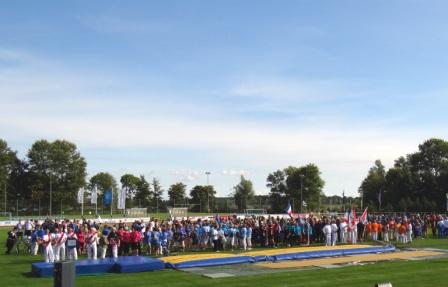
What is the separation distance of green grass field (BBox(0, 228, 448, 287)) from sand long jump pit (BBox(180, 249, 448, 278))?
2.53 ft

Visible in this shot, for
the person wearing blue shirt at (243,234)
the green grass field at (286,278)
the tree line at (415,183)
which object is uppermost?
the tree line at (415,183)

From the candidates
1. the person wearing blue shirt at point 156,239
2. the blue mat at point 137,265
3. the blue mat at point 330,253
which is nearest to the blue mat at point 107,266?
the blue mat at point 137,265

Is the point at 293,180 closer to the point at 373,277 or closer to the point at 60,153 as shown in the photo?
the point at 60,153

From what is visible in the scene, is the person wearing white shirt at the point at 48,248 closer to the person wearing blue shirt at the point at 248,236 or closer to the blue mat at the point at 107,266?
the blue mat at the point at 107,266

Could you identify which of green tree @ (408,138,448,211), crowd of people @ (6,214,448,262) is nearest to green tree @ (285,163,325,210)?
green tree @ (408,138,448,211)

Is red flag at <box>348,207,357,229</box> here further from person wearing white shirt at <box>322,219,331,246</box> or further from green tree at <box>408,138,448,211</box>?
green tree at <box>408,138,448,211</box>

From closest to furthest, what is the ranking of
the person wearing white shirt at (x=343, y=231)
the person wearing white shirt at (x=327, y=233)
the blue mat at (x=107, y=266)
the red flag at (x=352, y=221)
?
the blue mat at (x=107, y=266), the person wearing white shirt at (x=327, y=233), the red flag at (x=352, y=221), the person wearing white shirt at (x=343, y=231)

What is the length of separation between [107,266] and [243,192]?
9850cm

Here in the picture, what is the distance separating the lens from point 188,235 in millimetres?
27484

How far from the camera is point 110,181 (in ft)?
411

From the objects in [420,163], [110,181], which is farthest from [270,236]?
[110,181]

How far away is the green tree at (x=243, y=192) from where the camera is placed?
116438mm

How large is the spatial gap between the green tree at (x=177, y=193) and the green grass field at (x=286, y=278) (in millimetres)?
98508

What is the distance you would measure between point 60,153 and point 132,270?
272ft
